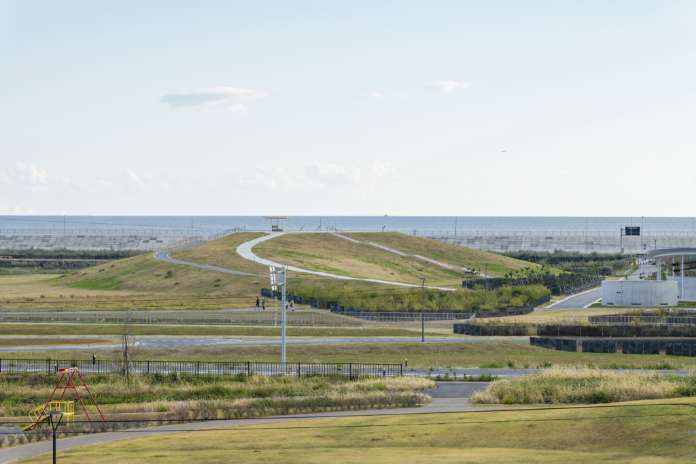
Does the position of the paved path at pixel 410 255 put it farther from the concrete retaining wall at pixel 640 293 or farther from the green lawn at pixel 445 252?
the concrete retaining wall at pixel 640 293

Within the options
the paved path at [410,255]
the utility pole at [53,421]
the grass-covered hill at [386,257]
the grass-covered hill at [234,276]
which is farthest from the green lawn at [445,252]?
the utility pole at [53,421]

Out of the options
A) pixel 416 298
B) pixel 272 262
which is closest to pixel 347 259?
pixel 272 262

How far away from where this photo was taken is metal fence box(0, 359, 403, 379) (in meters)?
61.2

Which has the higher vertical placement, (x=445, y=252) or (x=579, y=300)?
(x=445, y=252)

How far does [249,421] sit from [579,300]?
75.7 metres

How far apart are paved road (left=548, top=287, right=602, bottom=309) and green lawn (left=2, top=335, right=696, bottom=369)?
3431cm

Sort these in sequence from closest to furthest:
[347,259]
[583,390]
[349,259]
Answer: [583,390]
[347,259]
[349,259]

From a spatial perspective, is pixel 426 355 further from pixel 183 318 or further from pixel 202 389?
pixel 183 318

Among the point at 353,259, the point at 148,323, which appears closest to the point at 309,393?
the point at 148,323

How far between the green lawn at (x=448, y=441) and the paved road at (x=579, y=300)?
64.2 metres

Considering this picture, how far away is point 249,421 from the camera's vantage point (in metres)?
47.8

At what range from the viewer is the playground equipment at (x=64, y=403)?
4584cm

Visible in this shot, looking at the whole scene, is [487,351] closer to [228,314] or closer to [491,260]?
[228,314]

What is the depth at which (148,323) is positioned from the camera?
295ft
